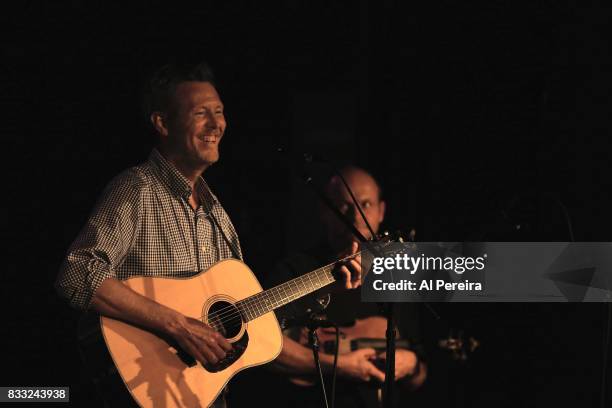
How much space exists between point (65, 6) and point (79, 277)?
167 centimetres

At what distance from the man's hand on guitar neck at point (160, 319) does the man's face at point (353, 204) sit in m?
1.37

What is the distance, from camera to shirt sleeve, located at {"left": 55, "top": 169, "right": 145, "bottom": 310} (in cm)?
265

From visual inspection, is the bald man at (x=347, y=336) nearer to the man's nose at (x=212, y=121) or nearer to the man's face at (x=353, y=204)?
the man's face at (x=353, y=204)

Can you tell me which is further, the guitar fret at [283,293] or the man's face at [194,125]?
the man's face at [194,125]

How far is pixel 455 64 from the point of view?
4.40m

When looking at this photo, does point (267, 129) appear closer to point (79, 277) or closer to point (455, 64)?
point (455, 64)

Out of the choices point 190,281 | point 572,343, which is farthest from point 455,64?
point 190,281

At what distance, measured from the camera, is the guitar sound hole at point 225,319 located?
292 cm

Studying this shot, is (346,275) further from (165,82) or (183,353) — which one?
(165,82)

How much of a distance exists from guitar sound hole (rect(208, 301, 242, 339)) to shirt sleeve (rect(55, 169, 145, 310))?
44 cm

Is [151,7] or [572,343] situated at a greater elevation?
[151,7]

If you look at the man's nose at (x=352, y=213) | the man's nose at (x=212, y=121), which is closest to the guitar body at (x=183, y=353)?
the man's nose at (x=212, y=121)

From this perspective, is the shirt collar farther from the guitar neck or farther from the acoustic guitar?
the guitar neck

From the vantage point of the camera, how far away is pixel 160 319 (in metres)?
2.71
